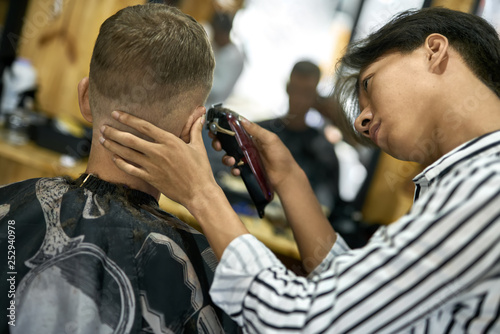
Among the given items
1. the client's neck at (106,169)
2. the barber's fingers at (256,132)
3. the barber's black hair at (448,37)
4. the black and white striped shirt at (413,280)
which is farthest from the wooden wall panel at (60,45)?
the black and white striped shirt at (413,280)

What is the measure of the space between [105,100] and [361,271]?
80 centimetres

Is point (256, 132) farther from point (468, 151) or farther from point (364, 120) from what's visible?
point (468, 151)

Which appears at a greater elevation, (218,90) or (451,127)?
(451,127)

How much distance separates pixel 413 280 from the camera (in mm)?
778

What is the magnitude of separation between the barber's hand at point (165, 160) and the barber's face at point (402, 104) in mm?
473

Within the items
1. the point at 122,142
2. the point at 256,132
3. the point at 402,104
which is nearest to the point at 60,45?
the point at 256,132

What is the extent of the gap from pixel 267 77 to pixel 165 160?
8.83ft

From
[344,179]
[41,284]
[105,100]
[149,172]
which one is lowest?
[344,179]

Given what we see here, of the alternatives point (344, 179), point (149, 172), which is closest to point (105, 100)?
point (149, 172)

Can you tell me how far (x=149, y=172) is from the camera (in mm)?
1095

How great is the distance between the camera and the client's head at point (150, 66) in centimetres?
113

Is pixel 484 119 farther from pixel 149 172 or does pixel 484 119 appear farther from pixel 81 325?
pixel 81 325

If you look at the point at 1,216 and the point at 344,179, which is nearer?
the point at 1,216

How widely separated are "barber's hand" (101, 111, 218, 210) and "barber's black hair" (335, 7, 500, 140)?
59cm
